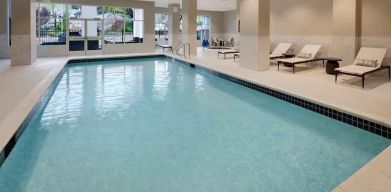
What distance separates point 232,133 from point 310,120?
4.58ft

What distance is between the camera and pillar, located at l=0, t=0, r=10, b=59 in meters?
11.6

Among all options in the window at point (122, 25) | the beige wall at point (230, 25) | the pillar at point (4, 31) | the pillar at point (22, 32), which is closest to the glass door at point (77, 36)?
the window at point (122, 25)

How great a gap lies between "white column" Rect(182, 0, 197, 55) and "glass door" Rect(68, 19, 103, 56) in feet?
14.2

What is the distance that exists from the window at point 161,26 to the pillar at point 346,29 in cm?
1396

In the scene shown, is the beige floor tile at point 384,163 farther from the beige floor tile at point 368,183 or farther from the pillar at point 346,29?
the pillar at point 346,29

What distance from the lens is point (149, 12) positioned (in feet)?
51.7

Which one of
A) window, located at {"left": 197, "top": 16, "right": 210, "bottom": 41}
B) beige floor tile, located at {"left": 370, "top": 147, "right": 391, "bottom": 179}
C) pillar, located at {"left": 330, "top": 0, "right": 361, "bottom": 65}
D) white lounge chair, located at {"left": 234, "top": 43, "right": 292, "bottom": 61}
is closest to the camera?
beige floor tile, located at {"left": 370, "top": 147, "right": 391, "bottom": 179}

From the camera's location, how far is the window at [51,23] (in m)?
12.9

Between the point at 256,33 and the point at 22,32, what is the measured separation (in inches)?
294

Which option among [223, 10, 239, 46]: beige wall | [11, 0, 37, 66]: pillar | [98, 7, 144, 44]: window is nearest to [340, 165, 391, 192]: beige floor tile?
[11, 0, 37, 66]: pillar

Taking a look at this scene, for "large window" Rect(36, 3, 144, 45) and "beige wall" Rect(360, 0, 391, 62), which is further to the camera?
"large window" Rect(36, 3, 144, 45)

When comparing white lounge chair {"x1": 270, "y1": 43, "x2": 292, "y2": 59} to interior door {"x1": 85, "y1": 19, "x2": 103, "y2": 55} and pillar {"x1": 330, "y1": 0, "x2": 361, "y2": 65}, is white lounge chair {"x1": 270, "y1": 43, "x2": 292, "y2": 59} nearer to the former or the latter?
pillar {"x1": 330, "y1": 0, "x2": 361, "y2": 65}

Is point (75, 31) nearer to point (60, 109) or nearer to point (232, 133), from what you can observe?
point (60, 109)

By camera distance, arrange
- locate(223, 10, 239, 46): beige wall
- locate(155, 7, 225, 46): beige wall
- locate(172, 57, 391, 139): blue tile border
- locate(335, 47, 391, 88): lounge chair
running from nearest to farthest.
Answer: locate(172, 57, 391, 139): blue tile border, locate(335, 47, 391, 88): lounge chair, locate(223, 10, 239, 46): beige wall, locate(155, 7, 225, 46): beige wall
